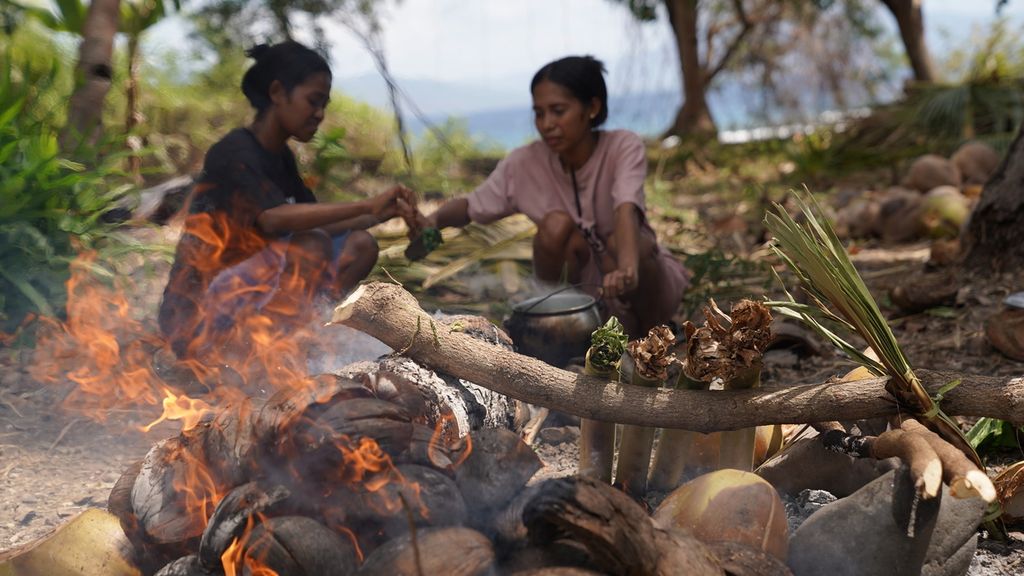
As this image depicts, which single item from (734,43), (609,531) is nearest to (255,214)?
(609,531)

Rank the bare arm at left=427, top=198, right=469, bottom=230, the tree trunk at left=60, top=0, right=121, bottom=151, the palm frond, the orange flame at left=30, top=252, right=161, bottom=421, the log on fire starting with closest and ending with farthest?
the log on fire < the palm frond < the orange flame at left=30, top=252, right=161, bottom=421 < the bare arm at left=427, top=198, right=469, bottom=230 < the tree trunk at left=60, top=0, right=121, bottom=151

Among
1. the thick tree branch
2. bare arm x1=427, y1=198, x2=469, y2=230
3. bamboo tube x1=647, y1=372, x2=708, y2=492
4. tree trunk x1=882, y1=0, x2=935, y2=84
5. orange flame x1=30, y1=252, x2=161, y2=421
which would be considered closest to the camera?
bamboo tube x1=647, y1=372, x2=708, y2=492

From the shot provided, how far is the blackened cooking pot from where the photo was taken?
3336 millimetres

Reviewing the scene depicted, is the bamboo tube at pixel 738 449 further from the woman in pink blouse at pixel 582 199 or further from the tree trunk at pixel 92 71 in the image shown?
the tree trunk at pixel 92 71

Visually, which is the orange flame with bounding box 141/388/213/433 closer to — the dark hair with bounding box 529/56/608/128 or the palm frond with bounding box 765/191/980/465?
the palm frond with bounding box 765/191/980/465

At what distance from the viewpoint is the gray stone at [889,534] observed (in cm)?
198

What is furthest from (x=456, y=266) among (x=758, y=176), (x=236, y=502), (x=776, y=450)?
(x=758, y=176)

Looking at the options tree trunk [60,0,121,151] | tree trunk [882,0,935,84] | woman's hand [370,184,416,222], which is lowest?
woman's hand [370,184,416,222]

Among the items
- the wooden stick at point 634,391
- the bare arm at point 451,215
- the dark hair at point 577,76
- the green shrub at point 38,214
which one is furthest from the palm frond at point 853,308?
the green shrub at point 38,214

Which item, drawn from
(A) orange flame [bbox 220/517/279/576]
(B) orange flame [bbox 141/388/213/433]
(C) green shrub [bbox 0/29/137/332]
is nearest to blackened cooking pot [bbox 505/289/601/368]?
(B) orange flame [bbox 141/388/213/433]

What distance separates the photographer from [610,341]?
245 cm

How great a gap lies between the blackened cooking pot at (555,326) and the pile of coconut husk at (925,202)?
370cm

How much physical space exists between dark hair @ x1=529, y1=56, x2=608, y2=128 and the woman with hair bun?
2.73 ft

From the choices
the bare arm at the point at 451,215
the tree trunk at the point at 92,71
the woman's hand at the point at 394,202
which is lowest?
the bare arm at the point at 451,215
